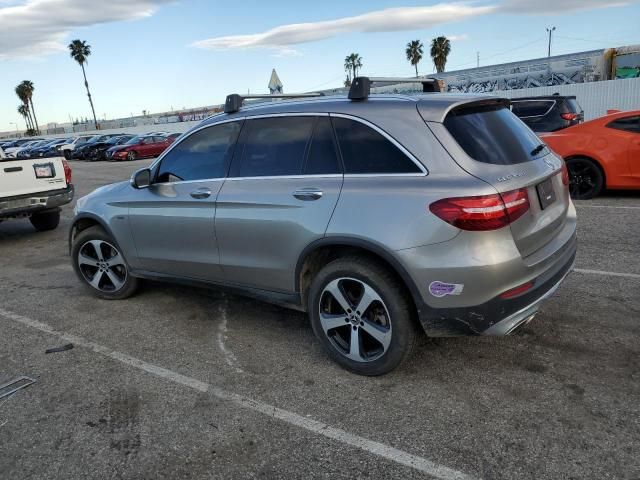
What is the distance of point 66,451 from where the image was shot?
2965 mm

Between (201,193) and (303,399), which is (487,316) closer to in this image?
(303,399)

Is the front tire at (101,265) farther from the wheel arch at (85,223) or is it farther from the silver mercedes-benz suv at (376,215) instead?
the silver mercedes-benz suv at (376,215)

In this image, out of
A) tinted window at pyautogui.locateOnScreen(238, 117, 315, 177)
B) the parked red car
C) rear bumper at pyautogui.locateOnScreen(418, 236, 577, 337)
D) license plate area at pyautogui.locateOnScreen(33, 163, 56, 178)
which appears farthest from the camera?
the parked red car

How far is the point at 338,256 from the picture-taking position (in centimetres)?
363

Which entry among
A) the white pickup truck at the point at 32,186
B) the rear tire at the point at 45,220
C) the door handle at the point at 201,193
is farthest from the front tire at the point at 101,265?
the rear tire at the point at 45,220

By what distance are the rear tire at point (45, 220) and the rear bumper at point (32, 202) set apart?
0.83 meters

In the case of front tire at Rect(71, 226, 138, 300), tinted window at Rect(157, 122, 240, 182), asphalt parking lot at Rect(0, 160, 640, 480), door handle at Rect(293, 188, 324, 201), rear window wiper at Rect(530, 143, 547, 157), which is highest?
tinted window at Rect(157, 122, 240, 182)

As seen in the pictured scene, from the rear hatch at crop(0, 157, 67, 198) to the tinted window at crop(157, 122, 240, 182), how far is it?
467 cm

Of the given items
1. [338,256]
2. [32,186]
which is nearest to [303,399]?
[338,256]

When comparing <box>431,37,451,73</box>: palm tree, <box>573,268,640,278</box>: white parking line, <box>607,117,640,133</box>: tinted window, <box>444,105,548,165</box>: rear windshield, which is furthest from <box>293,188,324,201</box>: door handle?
<box>431,37,451,73</box>: palm tree

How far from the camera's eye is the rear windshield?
3254 mm

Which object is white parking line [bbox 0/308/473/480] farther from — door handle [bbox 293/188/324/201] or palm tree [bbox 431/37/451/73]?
palm tree [bbox 431/37/451/73]

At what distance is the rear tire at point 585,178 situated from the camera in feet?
28.7

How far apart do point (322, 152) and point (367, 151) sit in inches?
13.7
